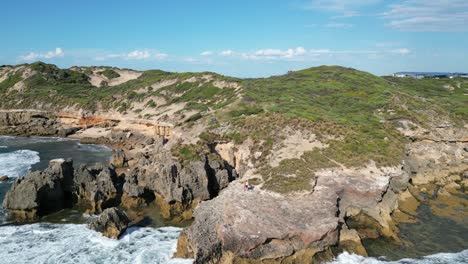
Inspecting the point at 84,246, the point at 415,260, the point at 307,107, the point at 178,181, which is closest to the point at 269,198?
the point at 178,181

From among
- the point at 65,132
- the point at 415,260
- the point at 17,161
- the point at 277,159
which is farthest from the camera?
the point at 65,132

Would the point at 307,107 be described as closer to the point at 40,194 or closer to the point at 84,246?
the point at 40,194

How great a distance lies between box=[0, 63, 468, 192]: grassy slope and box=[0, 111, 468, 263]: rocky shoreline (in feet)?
6.78

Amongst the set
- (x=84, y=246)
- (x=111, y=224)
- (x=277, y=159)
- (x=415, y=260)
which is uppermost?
(x=277, y=159)

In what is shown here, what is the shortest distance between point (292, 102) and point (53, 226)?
35245 mm

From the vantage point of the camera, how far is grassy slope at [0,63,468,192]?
3803 cm

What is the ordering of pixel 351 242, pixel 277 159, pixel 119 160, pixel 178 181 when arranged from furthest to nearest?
pixel 119 160, pixel 277 159, pixel 178 181, pixel 351 242

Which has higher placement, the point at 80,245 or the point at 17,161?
the point at 17,161

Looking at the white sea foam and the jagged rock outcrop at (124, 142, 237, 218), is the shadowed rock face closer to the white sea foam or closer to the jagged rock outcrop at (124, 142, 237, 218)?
the jagged rock outcrop at (124, 142, 237, 218)

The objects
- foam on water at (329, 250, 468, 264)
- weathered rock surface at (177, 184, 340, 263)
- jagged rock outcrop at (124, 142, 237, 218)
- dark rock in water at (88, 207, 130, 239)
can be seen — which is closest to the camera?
weathered rock surface at (177, 184, 340, 263)

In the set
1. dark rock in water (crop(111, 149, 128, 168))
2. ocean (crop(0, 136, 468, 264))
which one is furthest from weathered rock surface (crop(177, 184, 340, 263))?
dark rock in water (crop(111, 149, 128, 168))

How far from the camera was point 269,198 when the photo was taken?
29812 mm

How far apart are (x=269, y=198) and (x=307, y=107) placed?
25906 millimetres

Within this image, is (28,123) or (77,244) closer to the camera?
(77,244)
